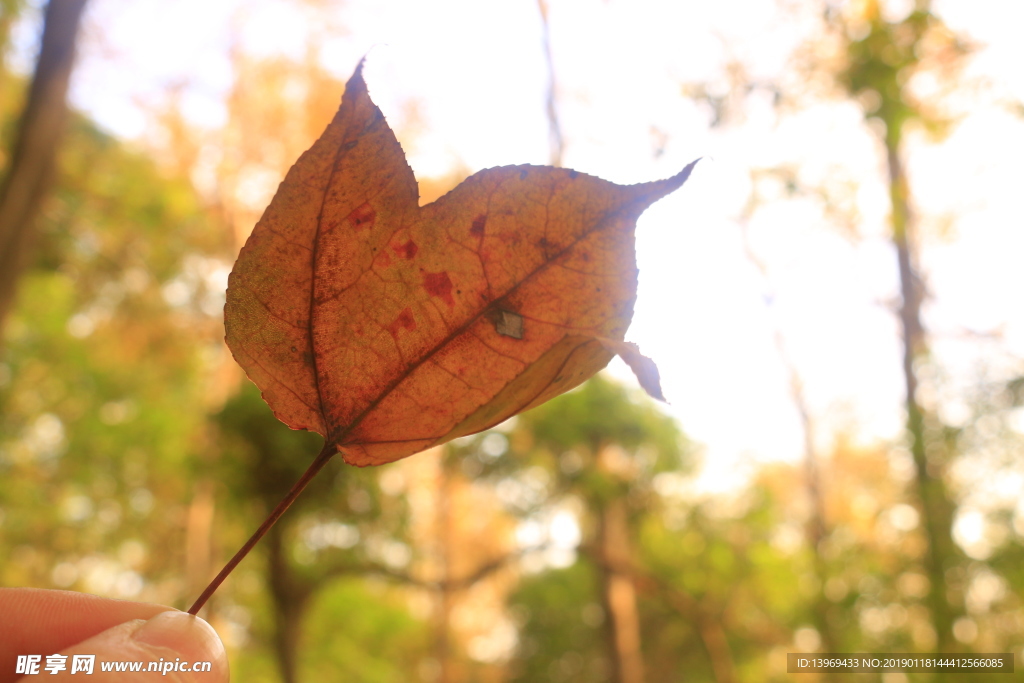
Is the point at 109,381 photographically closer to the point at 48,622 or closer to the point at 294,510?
the point at 294,510

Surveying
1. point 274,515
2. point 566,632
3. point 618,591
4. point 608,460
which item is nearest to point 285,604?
point 608,460

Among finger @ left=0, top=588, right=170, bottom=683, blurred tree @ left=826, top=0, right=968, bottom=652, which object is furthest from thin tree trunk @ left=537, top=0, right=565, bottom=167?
finger @ left=0, top=588, right=170, bottom=683

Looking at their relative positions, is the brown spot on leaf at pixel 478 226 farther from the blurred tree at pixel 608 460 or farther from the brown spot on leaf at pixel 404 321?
the blurred tree at pixel 608 460

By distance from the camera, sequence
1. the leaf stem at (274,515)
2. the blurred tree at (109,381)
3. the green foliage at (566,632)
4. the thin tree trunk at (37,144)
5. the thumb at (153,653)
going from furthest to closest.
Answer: the green foliage at (566,632), the blurred tree at (109,381), the thin tree trunk at (37,144), the thumb at (153,653), the leaf stem at (274,515)

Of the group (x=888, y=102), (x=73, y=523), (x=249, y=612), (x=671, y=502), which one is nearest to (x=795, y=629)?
(x=671, y=502)

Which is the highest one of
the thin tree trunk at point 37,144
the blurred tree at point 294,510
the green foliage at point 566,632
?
the thin tree trunk at point 37,144

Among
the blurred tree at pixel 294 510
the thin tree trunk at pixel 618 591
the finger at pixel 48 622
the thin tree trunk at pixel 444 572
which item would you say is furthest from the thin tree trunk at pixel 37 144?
the thin tree trunk at pixel 444 572
